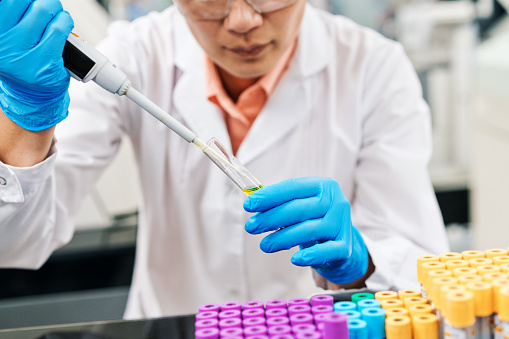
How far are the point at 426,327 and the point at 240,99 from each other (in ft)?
3.15

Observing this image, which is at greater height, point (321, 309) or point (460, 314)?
point (460, 314)

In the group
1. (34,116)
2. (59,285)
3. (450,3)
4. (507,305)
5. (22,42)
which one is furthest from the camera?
(450,3)

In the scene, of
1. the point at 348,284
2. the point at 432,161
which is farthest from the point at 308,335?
the point at 432,161

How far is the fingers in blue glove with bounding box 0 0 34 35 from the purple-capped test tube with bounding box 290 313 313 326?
0.77 m

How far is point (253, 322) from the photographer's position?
99 cm

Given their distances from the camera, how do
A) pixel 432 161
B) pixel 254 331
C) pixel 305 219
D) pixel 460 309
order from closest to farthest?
1. pixel 460 309
2. pixel 254 331
3. pixel 305 219
4. pixel 432 161

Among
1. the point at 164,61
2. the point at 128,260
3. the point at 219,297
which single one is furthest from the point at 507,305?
the point at 128,260

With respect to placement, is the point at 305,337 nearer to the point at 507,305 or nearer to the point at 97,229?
the point at 507,305

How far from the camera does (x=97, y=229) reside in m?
3.24

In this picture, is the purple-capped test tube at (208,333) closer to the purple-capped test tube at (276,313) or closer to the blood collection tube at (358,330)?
the purple-capped test tube at (276,313)

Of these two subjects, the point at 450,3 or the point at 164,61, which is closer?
the point at 164,61

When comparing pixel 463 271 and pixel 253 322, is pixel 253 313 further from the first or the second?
pixel 463 271

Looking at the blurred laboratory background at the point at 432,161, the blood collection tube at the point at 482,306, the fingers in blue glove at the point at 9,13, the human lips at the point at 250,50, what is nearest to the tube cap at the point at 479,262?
the blood collection tube at the point at 482,306

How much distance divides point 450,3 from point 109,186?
2.32 meters
